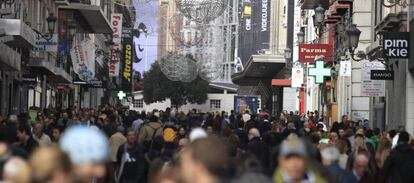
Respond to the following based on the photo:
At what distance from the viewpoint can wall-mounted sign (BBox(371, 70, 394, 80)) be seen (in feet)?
98.0

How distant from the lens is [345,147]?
1402cm

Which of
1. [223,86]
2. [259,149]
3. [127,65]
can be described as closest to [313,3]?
[259,149]

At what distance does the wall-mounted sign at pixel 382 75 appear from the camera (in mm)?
29875

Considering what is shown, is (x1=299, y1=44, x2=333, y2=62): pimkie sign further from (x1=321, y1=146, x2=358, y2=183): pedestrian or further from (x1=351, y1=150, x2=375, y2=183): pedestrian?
(x1=321, y1=146, x2=358, y2=183): pedestrian

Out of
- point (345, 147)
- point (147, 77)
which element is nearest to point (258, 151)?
point (345, 147)

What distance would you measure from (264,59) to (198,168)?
68401 mm

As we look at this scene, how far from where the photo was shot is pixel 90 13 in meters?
61.4

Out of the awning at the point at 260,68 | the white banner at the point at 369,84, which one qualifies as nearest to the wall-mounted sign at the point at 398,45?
the white banner at the point at 369,84

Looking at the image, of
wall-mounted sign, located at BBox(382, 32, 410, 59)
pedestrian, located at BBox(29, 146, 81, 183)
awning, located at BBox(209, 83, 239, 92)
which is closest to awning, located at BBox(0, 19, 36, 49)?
wall-mounted sign, located at BBox(382, 32, 410, 59)

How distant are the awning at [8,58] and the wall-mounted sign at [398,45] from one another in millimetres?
10151

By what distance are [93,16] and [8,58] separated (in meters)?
34.3

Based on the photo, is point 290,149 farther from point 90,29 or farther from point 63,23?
point 90,29

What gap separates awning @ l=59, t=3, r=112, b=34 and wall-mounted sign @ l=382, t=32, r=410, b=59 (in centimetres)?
3247

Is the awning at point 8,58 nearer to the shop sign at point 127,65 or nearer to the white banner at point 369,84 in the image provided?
the white banner at point 369,84
